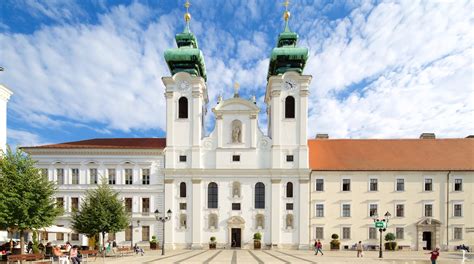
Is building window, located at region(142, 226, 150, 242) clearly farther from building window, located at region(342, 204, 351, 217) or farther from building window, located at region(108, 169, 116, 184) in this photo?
building window, located at region(342, 204, 351, 217)

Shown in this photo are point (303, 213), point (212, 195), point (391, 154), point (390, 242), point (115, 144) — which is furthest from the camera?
point (391, 154)

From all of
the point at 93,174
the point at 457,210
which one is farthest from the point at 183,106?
the point at 457,210

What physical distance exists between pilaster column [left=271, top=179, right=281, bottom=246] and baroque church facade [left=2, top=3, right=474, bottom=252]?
0.10 meters

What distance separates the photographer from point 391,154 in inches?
1578

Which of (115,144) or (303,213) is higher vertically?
(115,144)

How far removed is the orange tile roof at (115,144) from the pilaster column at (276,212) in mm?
12410

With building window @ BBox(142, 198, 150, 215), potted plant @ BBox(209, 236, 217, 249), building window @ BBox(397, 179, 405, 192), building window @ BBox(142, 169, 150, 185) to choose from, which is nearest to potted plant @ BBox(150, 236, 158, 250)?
building window @ BBox(142, 198, 150, 215)

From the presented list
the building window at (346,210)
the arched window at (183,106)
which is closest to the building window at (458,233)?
the building window at (346,210)

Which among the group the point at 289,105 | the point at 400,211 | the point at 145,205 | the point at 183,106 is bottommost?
the point at 400,211

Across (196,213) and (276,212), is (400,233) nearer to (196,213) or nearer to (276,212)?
(276,212)

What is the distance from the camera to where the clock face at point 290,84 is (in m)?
39.4

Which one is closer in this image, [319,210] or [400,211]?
[400,211]

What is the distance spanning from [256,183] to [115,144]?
606 inches

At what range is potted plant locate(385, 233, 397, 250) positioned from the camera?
1423 inches
